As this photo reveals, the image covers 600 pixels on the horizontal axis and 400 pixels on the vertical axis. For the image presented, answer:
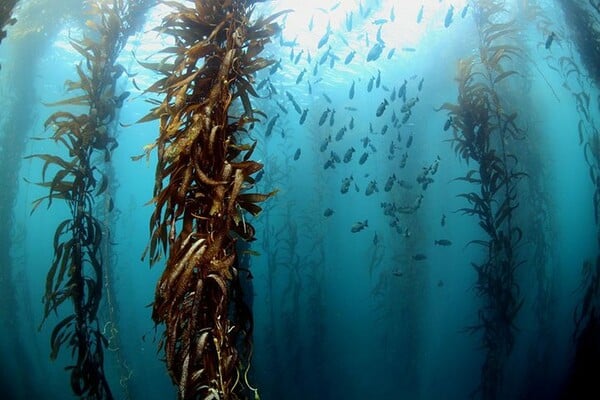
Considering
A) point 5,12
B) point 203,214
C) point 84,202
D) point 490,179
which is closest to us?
point 203,214

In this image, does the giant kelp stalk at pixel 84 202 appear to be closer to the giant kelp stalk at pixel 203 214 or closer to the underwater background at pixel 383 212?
the underwater background at pixel 383 212

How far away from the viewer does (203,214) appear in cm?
176

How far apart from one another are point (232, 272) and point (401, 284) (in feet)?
22.0

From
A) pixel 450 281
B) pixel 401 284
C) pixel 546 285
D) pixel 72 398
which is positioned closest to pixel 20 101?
pixel 72 398

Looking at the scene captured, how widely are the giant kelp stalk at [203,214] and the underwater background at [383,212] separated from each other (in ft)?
5.13

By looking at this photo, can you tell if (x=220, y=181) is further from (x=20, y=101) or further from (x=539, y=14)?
(x=539, y=14)

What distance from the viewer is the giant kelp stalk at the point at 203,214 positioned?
1628 millimetres

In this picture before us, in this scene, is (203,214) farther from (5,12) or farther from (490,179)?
(490,179)

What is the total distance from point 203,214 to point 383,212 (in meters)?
5.25

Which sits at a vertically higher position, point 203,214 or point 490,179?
point 490,179

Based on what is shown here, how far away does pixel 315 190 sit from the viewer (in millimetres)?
7539

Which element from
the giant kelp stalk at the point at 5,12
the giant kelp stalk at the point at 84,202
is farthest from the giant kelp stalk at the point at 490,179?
the giant kelp stalk at the point at 5,12

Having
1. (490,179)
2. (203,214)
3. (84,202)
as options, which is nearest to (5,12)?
(84,202)

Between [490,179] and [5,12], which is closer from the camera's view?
[5,12]
